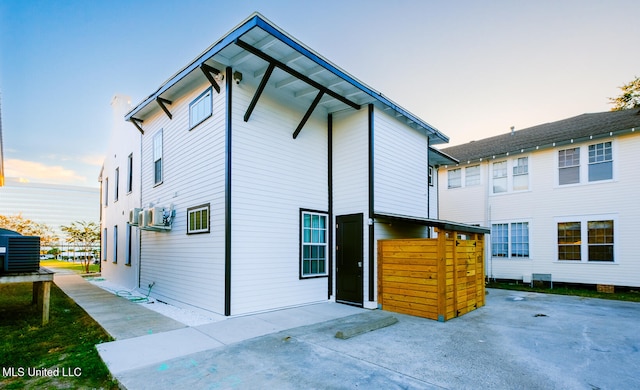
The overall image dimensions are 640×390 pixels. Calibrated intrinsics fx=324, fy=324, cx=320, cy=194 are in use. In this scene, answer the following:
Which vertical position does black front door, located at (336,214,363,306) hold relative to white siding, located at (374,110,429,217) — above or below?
below

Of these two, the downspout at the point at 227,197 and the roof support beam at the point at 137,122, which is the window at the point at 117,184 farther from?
the downspout at the point at 227,197

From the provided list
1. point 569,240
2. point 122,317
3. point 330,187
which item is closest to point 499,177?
point 569,240

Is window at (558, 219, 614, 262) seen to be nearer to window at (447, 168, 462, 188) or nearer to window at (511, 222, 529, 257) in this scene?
window at (511, 222, 529, 257)

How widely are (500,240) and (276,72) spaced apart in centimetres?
1167

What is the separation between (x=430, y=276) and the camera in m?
6.62

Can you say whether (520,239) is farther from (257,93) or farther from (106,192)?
(106,192)

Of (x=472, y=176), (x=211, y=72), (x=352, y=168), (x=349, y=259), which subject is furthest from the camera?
(x=472, y=176)

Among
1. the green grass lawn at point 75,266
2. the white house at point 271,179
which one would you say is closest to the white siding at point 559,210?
the white house at point 271,179

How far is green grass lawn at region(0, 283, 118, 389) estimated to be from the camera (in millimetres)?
3523

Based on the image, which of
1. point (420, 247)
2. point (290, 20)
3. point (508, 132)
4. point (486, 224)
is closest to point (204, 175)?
point (420, 247)

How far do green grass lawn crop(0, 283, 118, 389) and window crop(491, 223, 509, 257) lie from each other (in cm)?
1376

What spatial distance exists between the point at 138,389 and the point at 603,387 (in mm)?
4901

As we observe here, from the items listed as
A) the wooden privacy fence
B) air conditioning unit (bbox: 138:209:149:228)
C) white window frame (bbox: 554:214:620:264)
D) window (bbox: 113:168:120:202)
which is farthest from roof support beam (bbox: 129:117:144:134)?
white window frame (bbox: 554:214:620:264)

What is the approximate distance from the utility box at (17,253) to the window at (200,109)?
394 cm
